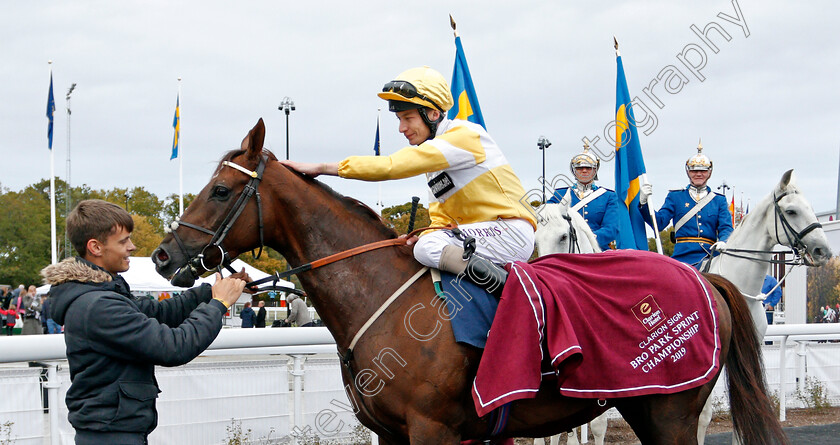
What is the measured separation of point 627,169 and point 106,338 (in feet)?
23.0

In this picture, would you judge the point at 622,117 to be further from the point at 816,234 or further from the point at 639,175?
A: the point at 816,234

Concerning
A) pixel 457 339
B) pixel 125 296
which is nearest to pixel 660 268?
pixel 457 339

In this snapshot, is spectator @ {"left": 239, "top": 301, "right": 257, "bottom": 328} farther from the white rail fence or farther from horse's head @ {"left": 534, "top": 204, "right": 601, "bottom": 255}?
the white rail fence

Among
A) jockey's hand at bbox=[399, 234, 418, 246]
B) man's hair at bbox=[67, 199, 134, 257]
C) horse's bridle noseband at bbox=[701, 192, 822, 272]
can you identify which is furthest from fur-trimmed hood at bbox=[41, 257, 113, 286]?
horse's bridle noseband at bbox=[701, 192, 822, 272]

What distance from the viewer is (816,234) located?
7.16 meters

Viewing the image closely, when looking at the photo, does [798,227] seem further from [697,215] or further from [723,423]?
[723,423]

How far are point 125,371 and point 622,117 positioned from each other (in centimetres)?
738

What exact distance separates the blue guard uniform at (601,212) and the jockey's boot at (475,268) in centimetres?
548

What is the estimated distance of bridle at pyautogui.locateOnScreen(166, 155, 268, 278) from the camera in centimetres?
341

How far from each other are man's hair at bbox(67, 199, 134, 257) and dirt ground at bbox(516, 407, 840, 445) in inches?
209

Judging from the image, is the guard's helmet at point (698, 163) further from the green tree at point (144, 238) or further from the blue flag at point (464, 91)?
the green tree at point (144, 238)

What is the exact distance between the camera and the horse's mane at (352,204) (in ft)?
12.2

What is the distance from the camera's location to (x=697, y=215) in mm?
8508

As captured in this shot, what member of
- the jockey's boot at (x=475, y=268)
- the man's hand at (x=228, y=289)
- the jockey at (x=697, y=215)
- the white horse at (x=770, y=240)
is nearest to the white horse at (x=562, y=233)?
the jockey at (x=697, y=215)
